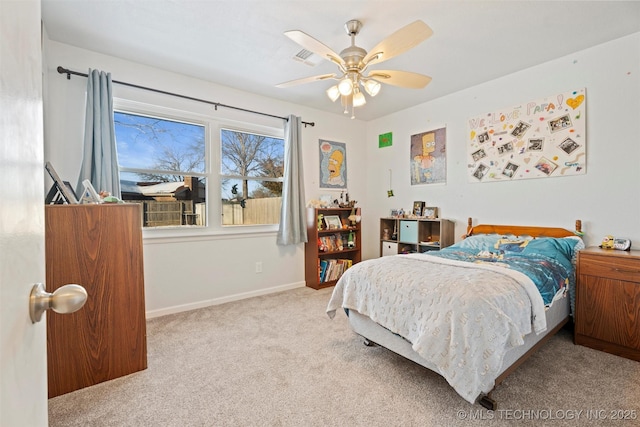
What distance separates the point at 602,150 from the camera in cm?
265

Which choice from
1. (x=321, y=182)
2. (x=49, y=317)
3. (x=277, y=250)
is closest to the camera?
(x=49, y=317)

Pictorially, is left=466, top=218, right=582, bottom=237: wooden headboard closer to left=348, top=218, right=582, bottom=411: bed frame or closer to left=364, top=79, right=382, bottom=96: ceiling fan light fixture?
left=348, top=218, right=582, bottom=411: bed frame

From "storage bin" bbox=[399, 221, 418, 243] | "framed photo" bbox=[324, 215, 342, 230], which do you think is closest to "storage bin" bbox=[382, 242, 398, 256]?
"storage bin" bbox=[399, 221, 418, 243]

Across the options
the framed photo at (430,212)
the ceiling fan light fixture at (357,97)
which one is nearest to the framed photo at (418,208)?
the framed photo at (430,212)

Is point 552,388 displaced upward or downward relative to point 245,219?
downward

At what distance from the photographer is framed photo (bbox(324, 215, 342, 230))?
13.7 feet

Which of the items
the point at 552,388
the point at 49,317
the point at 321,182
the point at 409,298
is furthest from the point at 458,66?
the point at 49,317

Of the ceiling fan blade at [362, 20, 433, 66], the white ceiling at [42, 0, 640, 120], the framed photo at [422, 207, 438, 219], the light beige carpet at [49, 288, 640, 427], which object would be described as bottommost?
the light beige carpet at [49, 288, 640, 427]

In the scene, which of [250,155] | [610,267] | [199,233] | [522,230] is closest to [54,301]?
[199,233]

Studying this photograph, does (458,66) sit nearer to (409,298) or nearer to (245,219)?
(409,298)

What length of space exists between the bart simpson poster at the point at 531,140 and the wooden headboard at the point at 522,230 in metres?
0.53

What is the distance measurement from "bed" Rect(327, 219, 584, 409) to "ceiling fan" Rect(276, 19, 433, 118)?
4.54 feet

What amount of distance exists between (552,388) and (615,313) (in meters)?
0.94

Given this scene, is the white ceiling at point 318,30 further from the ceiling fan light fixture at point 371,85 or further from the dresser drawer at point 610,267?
the dresser drawer at point 610,267
